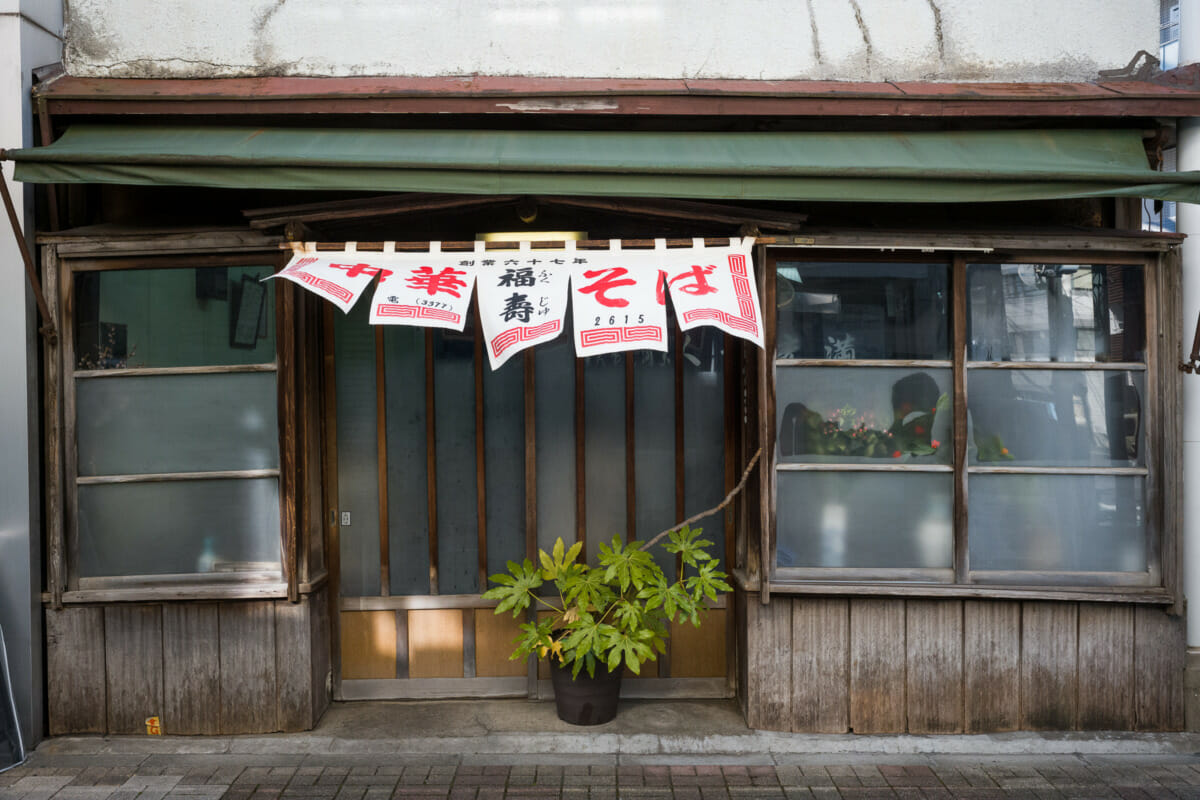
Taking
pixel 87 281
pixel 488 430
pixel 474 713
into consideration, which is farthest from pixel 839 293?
pixel 87 281

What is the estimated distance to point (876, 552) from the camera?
17.5 ft

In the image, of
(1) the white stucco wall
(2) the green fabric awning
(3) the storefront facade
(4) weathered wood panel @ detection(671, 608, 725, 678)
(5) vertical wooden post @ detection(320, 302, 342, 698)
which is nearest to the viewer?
(2) the green fabric awning

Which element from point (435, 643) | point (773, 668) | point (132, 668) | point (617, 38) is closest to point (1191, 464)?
point (773, 668)

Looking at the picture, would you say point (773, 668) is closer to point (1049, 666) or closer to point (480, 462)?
point (1049, 666)

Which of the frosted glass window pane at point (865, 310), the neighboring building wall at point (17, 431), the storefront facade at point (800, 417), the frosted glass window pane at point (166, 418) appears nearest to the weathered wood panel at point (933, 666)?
the storefront facade at point (800, 417)

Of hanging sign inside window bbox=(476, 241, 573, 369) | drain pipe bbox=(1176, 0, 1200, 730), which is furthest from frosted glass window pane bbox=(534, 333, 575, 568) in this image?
drain pipe bbox=(1176, 0, 1200, 730)

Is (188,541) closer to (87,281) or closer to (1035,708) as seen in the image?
(87,281)

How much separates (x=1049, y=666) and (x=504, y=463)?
13.4ft

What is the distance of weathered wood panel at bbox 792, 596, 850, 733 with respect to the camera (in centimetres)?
527

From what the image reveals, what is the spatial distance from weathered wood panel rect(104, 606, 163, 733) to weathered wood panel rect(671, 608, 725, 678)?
366cm

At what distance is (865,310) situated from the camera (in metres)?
5.31

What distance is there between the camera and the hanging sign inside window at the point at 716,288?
4574mm

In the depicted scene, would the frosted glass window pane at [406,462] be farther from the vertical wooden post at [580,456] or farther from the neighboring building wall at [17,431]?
the neighboring building wall at [17,431]

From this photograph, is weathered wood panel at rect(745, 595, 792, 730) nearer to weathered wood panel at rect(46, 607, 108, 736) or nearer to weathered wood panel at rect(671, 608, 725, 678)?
weathered wood panel at rect(671, 608, 725, 678)
